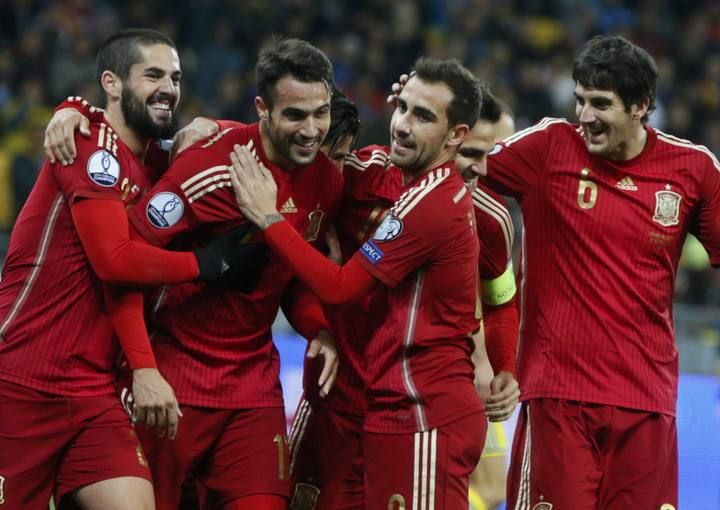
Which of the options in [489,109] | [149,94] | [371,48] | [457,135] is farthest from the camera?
[371,48]

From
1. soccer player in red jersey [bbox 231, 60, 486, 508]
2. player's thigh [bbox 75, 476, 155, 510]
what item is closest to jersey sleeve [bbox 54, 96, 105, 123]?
soccer player in red jersey [bbox 231, 60, 486, 508]

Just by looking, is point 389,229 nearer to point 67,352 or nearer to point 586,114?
point 586,114

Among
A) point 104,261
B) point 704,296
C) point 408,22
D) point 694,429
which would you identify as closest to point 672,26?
point 408,22

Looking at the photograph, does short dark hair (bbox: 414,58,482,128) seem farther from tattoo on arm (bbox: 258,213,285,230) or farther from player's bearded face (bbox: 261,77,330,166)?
tattoo on arm (bbox: 258,213,285,230)

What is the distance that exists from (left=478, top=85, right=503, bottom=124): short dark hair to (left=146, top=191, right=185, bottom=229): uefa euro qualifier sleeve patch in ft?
4.51

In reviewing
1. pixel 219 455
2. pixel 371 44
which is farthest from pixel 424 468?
pixel 371 44

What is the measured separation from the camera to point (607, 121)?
5332 mm

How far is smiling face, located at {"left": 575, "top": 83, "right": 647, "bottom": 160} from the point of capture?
17.5ft

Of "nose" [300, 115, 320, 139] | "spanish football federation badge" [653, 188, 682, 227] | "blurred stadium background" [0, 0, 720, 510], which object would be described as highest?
"blurred stadium background" [0, 0, 720, 510]

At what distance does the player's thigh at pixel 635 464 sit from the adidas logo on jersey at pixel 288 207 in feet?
4.94

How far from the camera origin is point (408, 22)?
15.3m

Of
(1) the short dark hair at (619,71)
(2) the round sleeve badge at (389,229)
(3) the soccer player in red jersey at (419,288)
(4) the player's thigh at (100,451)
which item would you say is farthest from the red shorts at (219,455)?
(1) the short dark hair at (619,71)

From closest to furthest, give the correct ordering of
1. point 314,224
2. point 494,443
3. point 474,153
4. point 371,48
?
1. point 314,224
2. point 474,153
3. point 494,443
4. point 371,48

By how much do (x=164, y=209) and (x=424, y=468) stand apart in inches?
52.8
